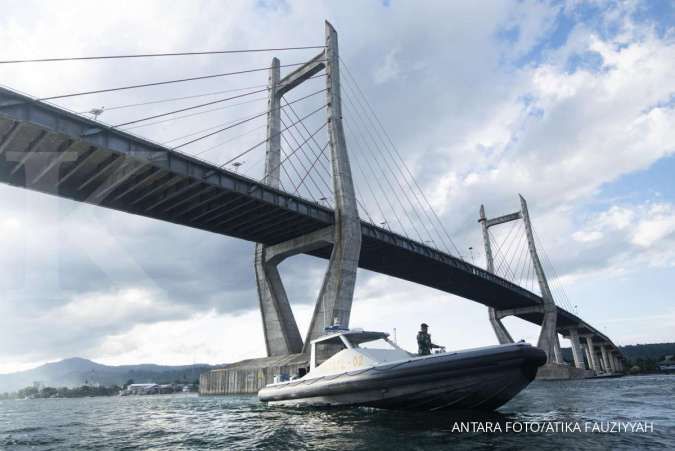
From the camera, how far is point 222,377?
39.1 m

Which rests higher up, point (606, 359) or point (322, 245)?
point (322, 245)

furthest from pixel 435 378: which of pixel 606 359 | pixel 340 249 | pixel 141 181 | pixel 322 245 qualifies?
pixel 606 359

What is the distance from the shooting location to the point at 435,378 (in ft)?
41.7

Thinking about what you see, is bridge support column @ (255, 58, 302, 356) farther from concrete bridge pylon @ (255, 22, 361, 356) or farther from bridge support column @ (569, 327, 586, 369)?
bridge support column @ (569, 327, 586, 369)

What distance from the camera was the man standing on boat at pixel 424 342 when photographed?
15.4 m

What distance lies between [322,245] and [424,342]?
2391 centimetres

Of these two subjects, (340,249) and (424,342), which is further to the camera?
(340,249)

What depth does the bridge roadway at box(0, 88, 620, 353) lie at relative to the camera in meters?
21.9

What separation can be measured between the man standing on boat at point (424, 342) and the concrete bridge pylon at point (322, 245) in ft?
57.9

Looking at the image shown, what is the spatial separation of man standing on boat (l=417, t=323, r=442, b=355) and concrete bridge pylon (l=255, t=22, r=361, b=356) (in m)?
17.6

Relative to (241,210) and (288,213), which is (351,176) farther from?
(241,210)

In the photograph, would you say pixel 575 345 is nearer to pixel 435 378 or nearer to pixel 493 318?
pixel 493 318

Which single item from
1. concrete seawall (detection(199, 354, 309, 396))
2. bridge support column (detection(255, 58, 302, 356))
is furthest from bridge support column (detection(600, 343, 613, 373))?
concrete seawall (detection(199, 354, 309, 396))

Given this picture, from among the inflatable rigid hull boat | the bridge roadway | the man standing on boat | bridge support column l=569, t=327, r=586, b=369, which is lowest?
the inflatable rigid hull boat
